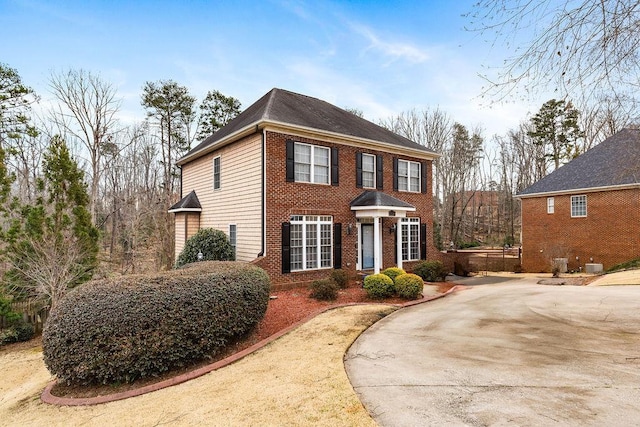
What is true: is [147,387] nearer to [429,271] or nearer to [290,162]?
[290,162]

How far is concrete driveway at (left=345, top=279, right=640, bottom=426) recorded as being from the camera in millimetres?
3285

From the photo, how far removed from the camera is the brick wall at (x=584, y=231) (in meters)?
17.6

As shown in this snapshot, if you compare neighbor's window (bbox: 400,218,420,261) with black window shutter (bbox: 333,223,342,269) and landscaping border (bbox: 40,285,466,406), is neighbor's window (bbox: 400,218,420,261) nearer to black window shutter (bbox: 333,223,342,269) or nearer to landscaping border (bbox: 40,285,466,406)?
black window shutter (bbox: 333,223,342,269)

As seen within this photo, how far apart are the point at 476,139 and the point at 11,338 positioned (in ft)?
123

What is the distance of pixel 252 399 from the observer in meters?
4.06

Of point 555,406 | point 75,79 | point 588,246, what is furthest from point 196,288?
point 588,246

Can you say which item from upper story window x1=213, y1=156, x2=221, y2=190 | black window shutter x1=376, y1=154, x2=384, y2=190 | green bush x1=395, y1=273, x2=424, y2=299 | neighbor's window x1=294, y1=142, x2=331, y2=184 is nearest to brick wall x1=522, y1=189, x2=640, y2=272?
black window shutter x1=376, y1=154, x2=384, y2=190

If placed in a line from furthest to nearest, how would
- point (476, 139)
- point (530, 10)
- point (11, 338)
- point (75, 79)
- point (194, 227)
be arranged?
point (476, 139) < point (75, 79) < point (194, 227) < point (11, 338) < point (530, 10)

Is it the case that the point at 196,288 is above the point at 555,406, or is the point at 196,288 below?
above

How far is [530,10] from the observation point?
3.70 m

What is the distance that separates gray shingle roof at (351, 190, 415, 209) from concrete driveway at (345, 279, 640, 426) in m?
5.57

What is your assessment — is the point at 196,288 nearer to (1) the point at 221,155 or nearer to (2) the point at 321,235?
(2) the point at 321,235

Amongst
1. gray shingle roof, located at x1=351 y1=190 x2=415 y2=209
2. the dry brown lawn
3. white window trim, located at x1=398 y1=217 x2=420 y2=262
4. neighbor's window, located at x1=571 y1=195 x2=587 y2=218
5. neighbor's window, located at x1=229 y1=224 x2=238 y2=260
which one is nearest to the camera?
the dry brown lawn

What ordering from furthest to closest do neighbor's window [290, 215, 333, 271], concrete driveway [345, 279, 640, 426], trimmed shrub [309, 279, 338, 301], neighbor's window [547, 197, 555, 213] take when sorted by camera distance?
1. neighbor's window [547, 197, 555, 213]
2. neighbor's window [290, 215, 333, 271]
3. trimmed shrub [309, 279, 338, 301]
4. concrete driveway [345, 279, 640, 426]
